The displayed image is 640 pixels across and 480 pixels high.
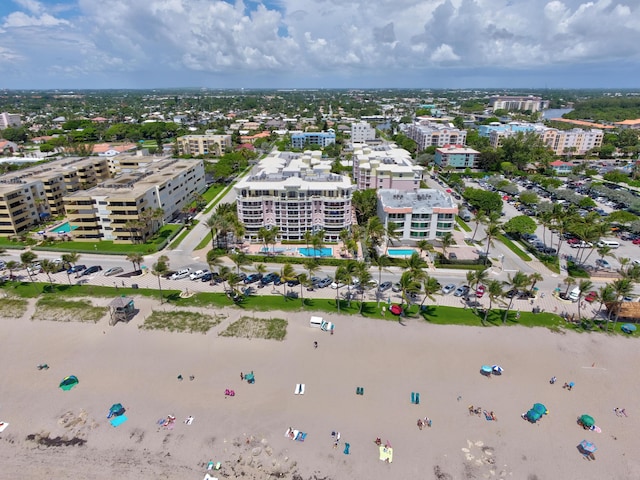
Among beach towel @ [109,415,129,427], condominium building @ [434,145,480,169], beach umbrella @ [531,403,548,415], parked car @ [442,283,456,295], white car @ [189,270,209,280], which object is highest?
condominium building @ [434,145,480,169]

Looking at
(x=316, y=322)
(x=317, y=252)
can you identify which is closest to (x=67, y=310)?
(x=316, y=322)

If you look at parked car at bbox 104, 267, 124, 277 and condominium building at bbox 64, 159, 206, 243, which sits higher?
condominium building at bbox 64, 159, 206, 243

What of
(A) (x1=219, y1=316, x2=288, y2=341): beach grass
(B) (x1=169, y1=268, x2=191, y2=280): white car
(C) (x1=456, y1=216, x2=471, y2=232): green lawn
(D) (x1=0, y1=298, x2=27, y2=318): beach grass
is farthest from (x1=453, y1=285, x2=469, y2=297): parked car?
(D) (x1=0, y1=298, x2=27, y2=318): beach grass

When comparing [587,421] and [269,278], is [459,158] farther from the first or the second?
[587,421]

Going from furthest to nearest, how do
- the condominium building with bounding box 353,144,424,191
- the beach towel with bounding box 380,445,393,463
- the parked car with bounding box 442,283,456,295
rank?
1. the condominium building with bounding box 353,144,424,191
2. the parked car with bounding box 442,283,456,295
3. the beach towel with bounding box 380,445,393,463

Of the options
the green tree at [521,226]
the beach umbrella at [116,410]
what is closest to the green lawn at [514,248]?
the green tree at [521,226]

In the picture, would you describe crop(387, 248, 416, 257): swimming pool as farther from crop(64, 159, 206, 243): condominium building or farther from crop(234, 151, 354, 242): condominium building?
crop(64, 159, 206, 243): condominium building

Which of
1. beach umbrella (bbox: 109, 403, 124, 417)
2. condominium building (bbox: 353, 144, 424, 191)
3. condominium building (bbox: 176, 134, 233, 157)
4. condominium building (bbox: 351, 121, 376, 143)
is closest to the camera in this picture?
beach umbrella (bbox: 109, 403, 124, 417)

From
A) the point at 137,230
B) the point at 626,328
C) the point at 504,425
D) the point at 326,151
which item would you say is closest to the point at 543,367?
the point at 504,425
